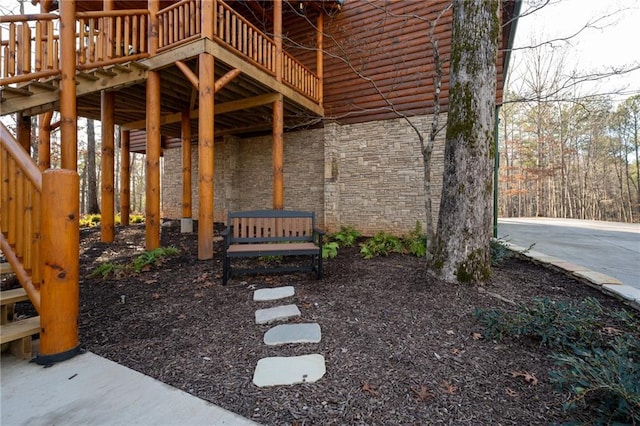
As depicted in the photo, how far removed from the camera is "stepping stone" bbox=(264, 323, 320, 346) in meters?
2.15

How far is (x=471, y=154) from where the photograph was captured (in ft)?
10.5

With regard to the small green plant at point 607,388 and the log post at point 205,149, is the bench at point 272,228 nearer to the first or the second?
the log post at point 205,149

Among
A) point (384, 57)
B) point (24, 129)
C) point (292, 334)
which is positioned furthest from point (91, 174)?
point (292, 334)

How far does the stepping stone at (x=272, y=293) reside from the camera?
10.0ft

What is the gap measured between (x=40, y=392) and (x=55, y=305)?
48 centimetres

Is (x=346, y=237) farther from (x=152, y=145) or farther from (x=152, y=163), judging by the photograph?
(x=152, y=145)

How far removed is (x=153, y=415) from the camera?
54.4 inches

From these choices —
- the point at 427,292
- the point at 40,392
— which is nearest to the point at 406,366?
the point at 427,292

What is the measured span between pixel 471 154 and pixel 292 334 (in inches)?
107

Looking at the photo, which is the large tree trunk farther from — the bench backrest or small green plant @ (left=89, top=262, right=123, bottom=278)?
small green plant @ (left=89, top=262, right=123, bottom=278)

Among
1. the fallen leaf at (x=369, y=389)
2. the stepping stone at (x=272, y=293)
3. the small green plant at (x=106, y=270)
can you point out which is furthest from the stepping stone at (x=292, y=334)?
the small green plant at (x=106, y=270)

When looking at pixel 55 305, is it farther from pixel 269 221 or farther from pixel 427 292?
pixel 427 292

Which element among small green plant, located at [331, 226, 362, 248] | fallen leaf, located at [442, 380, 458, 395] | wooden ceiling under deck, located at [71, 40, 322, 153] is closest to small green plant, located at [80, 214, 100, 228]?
wooden ceiling under deck, located at [71, 40, 322, 153]

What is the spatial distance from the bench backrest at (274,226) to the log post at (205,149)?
0.74 meters
